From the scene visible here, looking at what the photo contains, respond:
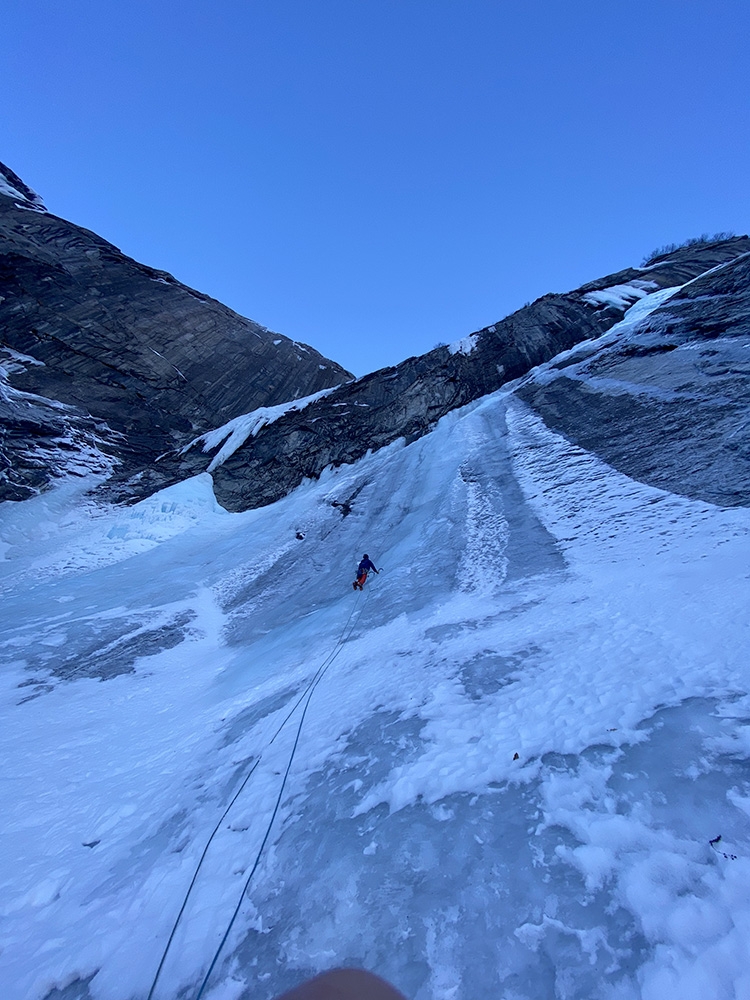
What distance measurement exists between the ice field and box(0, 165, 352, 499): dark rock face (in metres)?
18.9

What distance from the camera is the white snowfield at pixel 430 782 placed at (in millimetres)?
2881

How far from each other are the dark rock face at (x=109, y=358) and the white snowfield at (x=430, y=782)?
1856cm

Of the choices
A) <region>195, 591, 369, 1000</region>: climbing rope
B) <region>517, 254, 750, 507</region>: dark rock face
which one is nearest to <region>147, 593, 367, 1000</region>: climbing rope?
<region>195, 591, 369, 1000</region>: climbing rope

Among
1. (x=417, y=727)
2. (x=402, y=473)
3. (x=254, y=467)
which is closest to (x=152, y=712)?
(x=417, y=727)

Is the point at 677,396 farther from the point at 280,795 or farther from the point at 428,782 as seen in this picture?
the point at 280,795

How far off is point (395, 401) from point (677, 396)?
1428cm

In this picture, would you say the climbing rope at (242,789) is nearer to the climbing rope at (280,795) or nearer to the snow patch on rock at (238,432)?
the climbing rope at (280,795)

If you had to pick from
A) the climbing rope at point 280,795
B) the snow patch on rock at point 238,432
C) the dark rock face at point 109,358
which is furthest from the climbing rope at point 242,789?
the dark rock face at point 109,358

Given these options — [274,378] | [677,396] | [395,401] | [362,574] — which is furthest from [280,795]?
[274,378]

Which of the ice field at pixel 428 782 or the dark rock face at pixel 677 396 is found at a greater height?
the dark rock face at pixel 677 396

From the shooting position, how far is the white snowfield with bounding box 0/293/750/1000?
2.88 m

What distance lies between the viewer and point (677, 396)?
13.4m

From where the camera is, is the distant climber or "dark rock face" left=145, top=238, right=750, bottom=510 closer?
the distant climber

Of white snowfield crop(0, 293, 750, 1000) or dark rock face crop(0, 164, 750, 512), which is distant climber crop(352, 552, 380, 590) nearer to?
white snowfield crop(0, 293, 750, 1000)
